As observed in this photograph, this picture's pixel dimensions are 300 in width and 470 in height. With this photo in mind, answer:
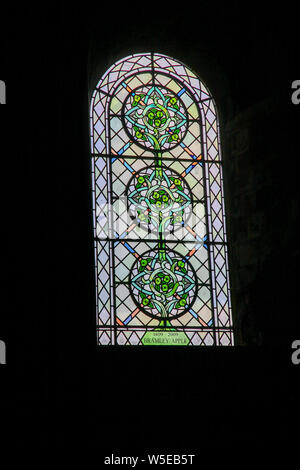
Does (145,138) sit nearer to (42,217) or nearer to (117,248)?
(117,248)

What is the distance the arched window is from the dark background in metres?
0.31

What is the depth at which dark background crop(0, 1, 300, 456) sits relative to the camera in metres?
8.41

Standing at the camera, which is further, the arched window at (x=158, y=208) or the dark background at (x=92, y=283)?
the arched window at (x=158, y=208)

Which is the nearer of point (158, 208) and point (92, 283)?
point (92, 283)

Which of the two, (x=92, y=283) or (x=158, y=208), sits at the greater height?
(x=158, y=208)

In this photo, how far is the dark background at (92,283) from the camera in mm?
8406

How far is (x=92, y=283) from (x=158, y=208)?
1.98 m

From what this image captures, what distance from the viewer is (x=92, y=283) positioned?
877cm

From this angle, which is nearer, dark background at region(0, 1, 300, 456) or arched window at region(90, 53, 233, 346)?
dark background at region(0, 1, 300, 456)

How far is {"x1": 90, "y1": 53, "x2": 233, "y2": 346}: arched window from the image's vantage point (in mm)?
10164

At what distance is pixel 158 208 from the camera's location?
10.6m

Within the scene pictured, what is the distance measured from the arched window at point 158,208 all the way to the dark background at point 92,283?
1.02 ft

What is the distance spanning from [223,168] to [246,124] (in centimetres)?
54
